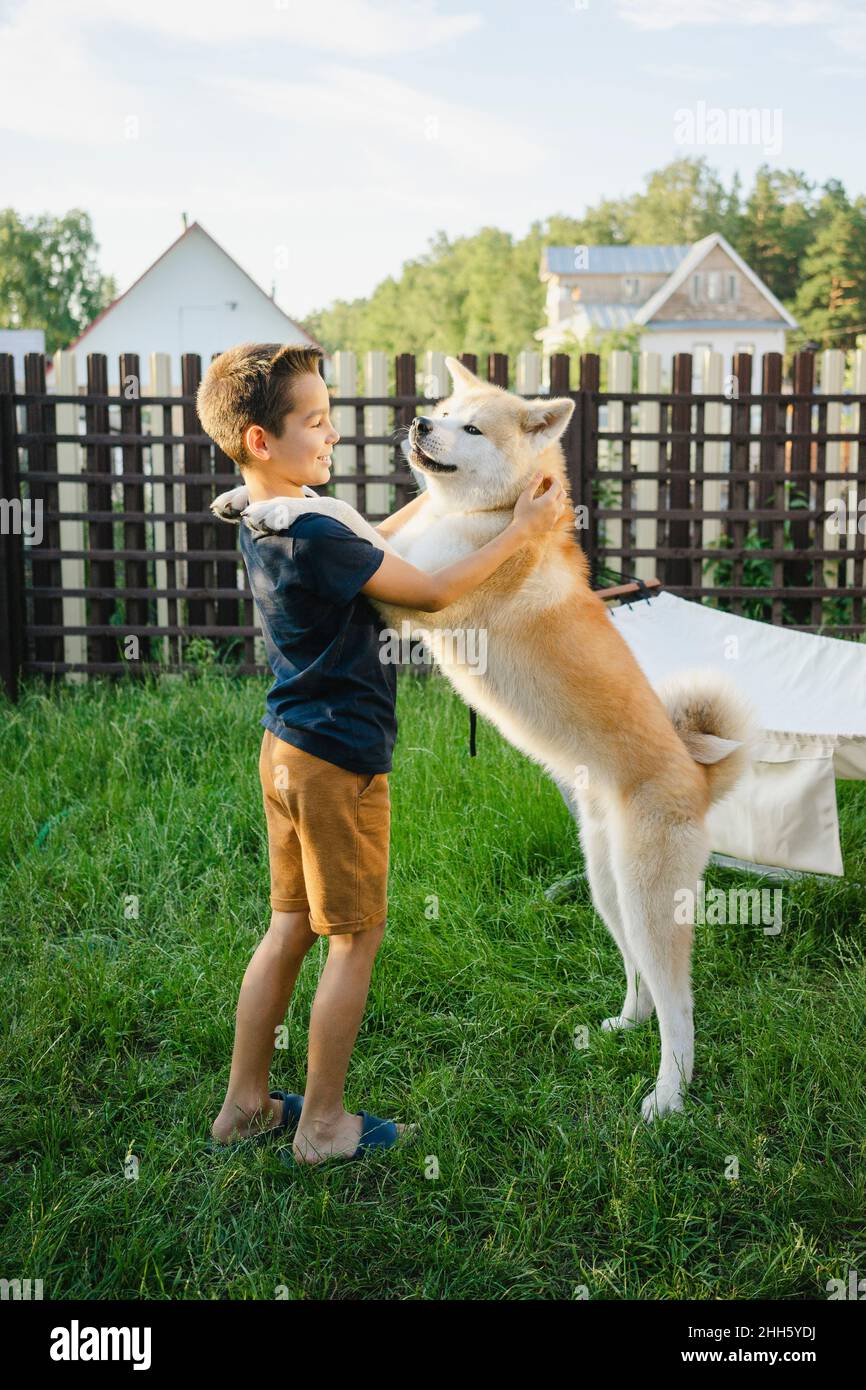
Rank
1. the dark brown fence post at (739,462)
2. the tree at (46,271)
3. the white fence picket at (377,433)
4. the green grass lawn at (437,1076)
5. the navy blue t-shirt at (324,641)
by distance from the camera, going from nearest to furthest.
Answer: the green grass lawn at (437,1076) → the navy blue t-shirt at (324,641) → the white fence picket at (377,433) → the dark brown fence post at (739,462) → the tree at (46,271)

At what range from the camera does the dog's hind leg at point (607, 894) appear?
8.18 feet

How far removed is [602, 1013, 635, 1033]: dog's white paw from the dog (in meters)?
0.01

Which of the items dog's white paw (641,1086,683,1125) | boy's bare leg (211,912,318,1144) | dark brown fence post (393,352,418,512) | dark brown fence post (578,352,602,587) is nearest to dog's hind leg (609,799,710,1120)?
dog's white paw (641,1086,683,1125)

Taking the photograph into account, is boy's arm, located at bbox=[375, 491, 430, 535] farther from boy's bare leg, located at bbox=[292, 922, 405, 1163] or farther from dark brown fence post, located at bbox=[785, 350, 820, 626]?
dark brown fence post, located at bbox=[785, 350, 820, 626]

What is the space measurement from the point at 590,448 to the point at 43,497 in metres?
3.06

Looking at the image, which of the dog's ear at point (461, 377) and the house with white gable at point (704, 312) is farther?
the house with white gable at point (704, 312)

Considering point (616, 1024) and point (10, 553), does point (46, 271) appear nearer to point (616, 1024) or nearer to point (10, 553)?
point (10, 553)

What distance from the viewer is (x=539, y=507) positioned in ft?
7.69

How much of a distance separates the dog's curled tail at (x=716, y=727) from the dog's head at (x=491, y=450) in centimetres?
61

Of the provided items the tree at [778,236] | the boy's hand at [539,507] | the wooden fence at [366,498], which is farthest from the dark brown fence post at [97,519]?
the tree at [778,236]

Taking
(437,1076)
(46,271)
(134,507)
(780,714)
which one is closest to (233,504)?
(437,1076)

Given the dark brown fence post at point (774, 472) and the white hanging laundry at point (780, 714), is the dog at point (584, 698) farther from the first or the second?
the dark brown fence post at point (774, 472)

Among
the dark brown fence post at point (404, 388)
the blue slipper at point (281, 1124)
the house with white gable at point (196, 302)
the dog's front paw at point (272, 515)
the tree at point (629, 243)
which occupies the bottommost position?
the blue slipper at point (281, 1124)
